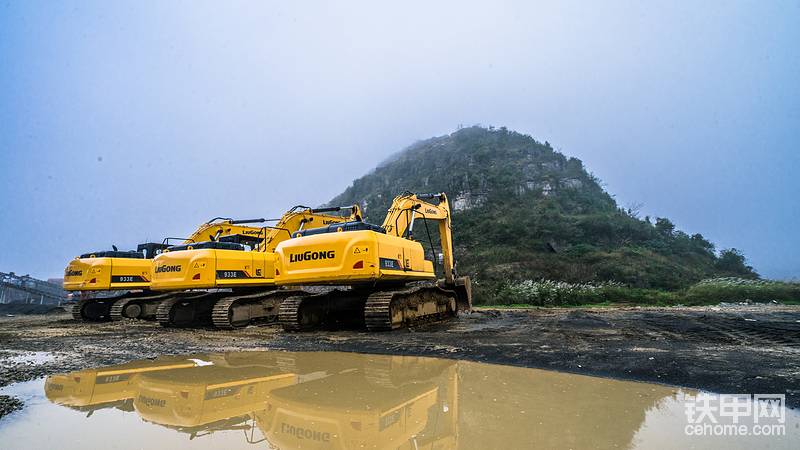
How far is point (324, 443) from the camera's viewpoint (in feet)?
9.64

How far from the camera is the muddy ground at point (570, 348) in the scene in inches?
180

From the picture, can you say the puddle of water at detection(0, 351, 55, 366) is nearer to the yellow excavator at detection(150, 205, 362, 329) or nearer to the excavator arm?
the yellow excavator at detection(150, 205, 362, 329)

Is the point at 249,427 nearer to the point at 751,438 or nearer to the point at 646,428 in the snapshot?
the point at 646,428

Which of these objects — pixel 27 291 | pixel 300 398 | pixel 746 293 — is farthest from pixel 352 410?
pixel 27 291

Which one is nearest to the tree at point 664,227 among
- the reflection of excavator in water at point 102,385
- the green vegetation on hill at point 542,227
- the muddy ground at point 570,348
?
the green vegetation on hill at point 542,227

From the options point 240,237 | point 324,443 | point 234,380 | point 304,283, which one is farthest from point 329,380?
point 240,237

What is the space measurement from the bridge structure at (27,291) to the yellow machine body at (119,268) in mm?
13915

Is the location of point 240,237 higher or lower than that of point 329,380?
higher

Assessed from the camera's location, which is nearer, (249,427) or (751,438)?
(751,438)

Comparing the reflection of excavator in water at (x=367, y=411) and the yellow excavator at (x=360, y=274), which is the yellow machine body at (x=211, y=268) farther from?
the reflection of excavator in water at (x=367, y=411)

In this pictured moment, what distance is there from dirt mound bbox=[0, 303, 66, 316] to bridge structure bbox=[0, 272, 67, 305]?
8.66 ft

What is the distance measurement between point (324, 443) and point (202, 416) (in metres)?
1.30

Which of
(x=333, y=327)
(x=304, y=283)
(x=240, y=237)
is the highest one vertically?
(x=240, y=237)

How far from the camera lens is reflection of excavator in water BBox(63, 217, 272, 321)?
47.1 feet
